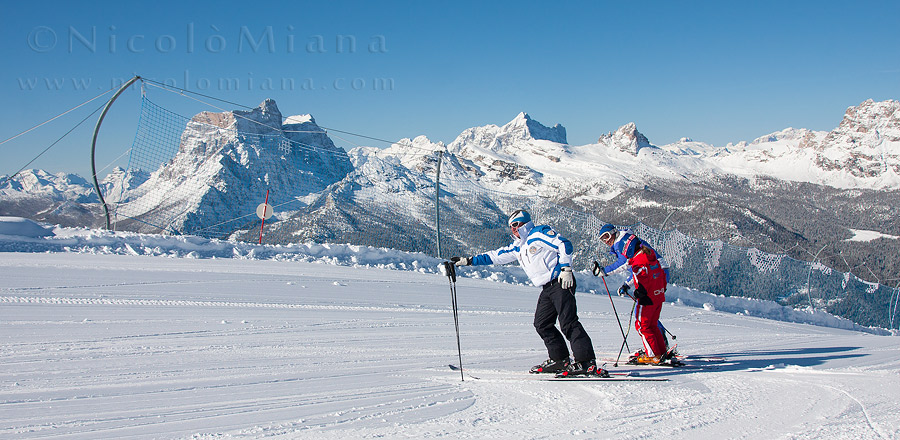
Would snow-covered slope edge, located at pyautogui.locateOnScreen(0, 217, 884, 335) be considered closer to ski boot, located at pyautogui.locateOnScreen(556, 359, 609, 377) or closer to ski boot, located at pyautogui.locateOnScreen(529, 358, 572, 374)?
ski boot, located at pyautogui.locateOnScreen(529, 358, 572, 374)

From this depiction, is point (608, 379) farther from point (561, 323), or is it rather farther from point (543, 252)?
point (543, 252)

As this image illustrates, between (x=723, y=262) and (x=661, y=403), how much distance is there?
20427 millimetres

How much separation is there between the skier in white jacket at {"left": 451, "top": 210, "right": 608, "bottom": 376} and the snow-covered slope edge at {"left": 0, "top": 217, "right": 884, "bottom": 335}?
7486 mm

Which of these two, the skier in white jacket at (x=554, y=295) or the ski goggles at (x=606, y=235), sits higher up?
the ski goggles at (x=606, y=235)

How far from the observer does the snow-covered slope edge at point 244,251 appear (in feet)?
33.4

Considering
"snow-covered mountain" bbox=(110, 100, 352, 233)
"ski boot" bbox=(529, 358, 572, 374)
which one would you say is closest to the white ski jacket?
"ski boot" bbox=(529, 358, 572, 374)

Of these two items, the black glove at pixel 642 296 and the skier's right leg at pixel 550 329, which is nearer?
the skier's right leg at pixel 550 329

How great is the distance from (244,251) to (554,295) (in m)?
8.65

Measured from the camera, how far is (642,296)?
5711 millimetres

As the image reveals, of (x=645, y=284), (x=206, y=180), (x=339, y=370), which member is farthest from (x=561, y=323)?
(x=206, y=180)

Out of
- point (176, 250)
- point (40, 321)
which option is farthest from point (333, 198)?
point (40, 321)

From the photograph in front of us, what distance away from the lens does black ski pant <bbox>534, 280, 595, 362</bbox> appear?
4504 millimetres

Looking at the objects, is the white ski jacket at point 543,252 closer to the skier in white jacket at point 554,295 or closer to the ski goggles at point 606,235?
the skier in white jacket at point 554,295

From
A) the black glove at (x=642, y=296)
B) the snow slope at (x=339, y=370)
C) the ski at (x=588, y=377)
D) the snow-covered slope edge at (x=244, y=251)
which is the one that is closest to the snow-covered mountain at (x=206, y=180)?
the snow-covered slope edge at (x=244, y=251)
